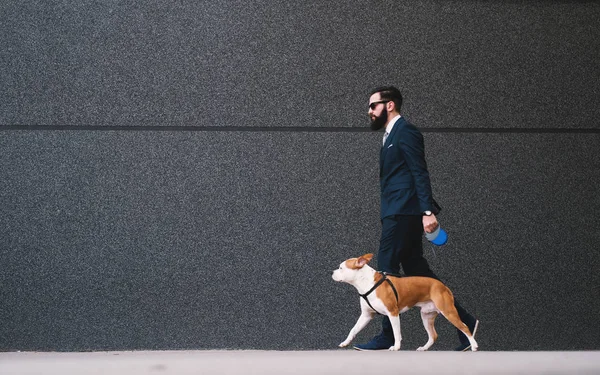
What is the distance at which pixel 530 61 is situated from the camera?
4531 millimetres

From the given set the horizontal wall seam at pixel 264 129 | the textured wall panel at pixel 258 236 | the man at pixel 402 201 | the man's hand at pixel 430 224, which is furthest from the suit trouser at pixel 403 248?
the horizontal wall seam at pixel 264 129

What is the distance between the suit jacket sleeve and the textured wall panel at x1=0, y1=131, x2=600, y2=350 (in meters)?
0.97

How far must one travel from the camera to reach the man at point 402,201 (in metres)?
3.43

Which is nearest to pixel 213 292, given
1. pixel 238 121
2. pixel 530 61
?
pixel 238 121

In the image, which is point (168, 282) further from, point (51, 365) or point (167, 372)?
point (167, 372)

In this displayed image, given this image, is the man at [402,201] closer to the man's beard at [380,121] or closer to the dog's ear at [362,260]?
the man's beard at [380,121]

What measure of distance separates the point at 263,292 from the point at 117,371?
1.81m

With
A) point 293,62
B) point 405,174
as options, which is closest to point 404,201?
point 405,174

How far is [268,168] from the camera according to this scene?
442 cm

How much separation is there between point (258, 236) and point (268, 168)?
0.38 meters

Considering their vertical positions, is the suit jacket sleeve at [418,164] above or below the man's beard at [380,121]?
below

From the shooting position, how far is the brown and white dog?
11.1 ft

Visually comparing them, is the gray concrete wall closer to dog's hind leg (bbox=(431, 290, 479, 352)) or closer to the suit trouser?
the suit trouser

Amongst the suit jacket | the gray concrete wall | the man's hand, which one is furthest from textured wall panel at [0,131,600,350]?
the man's hand
